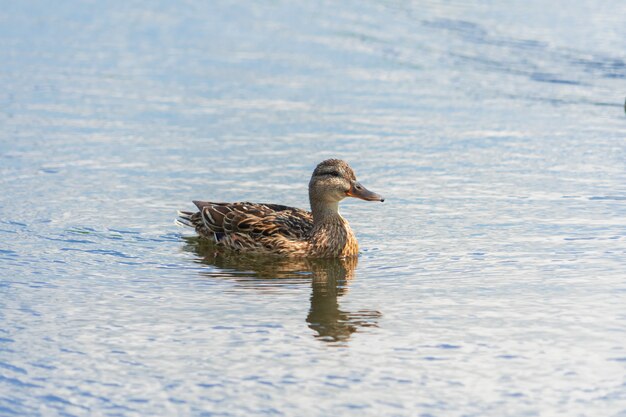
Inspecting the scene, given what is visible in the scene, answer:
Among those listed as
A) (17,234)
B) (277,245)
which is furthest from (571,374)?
(17,234)

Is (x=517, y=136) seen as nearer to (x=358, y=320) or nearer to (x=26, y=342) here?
(x=358, y=320)

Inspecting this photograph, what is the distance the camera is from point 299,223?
11.9 meters

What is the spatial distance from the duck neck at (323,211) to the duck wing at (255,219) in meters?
0.09

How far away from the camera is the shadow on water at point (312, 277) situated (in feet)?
29.5

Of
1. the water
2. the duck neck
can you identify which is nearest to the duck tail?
the water

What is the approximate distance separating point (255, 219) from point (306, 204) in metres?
1.50

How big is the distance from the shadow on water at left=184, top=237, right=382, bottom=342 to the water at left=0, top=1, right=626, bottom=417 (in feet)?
0.12

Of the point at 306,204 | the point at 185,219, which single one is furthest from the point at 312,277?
the point at 306,204

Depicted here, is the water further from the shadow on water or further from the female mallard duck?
the female mallard duck

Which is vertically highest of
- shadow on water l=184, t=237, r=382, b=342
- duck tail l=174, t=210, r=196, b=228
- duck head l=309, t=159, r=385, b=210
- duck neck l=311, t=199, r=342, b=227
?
duck head l=309, t=159, r=385, b=210

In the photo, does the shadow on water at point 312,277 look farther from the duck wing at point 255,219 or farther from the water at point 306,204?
the duck wing at point 255,219

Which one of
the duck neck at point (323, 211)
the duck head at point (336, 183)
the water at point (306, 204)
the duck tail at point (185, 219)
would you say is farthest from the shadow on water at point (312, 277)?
the duck head at point (336, 183)

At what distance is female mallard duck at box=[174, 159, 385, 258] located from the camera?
11.5 meters

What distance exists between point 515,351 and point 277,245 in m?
3.83
